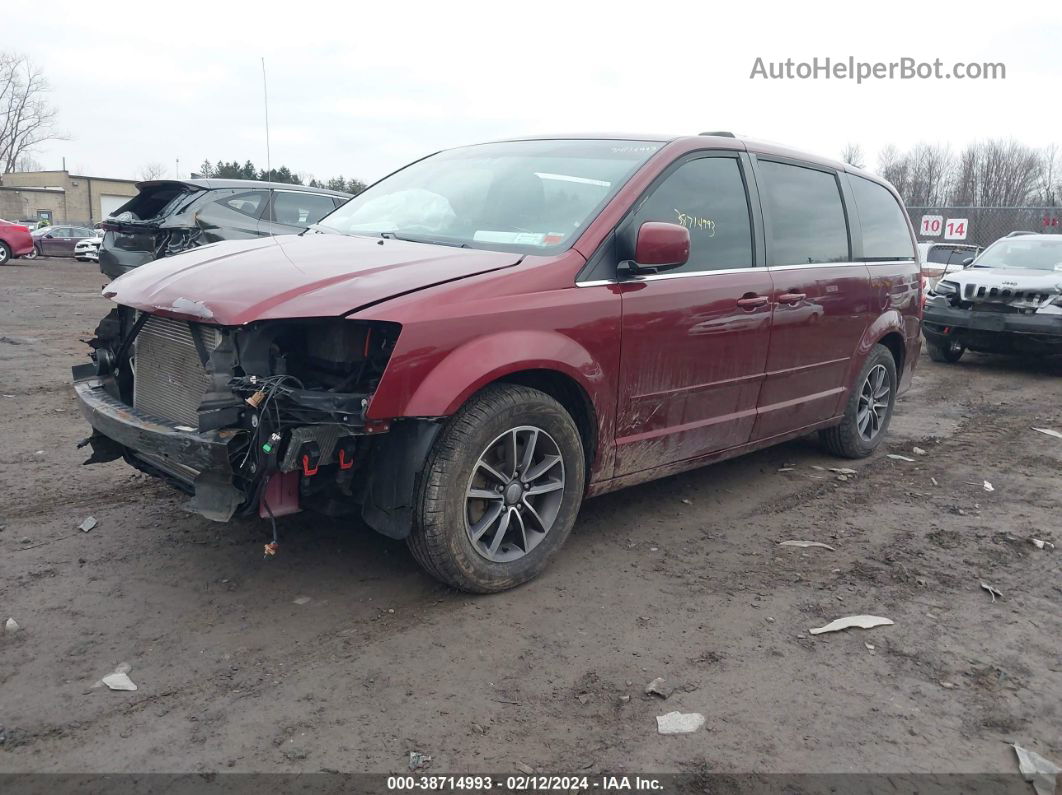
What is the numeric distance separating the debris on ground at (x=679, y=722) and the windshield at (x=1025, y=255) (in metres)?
9.63

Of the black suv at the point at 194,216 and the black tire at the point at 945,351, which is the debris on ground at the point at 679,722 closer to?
the black suv at the point at 194,216

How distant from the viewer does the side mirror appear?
11.9ft

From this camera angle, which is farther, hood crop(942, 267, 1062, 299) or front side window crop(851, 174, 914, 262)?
hood crop(942, 267, 1062, 299)

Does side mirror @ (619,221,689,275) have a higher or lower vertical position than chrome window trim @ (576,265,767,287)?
higher

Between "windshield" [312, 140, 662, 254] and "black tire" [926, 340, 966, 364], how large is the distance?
25.8ft

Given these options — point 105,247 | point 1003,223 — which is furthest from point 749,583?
point 1003,223

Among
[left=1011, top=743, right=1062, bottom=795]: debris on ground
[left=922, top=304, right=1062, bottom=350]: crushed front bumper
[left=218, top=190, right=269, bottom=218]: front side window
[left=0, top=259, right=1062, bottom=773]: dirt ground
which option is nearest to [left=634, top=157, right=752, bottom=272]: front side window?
[left=0, top=259, right=1062, bottom=773]: dirt ground

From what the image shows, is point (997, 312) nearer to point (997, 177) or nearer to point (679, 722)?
point (679, 722)

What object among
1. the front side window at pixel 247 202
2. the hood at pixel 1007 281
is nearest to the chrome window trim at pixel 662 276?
the front side window at pixel 247 202

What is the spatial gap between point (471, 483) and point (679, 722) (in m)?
1.18

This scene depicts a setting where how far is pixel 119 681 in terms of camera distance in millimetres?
2805

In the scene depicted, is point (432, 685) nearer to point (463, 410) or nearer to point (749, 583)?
point (463, 410)

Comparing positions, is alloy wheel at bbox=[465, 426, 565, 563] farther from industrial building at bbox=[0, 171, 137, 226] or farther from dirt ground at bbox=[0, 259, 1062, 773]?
industrial building at bbox=[0, 171, 137, 226]

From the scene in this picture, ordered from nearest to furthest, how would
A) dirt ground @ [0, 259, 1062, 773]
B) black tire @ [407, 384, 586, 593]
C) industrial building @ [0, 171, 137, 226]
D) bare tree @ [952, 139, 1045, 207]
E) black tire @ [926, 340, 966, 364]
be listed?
dirt ground @ [0, 259, 1062, 773] → black tire @ [407, 384, 586, 593] → black tire @ [926, 340, 966, 364] → bare tree @ [952, 139, 1045, 207] → industrial building @ [0, 171, 137, 226]
